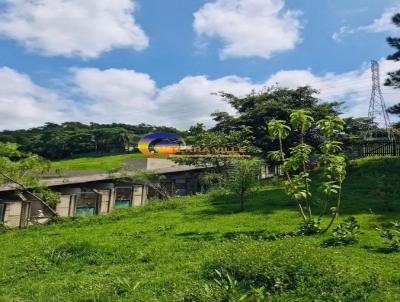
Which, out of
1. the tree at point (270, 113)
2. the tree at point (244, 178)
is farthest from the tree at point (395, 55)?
the tree at point (244, 178)

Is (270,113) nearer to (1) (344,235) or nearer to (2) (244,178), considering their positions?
(2) (244,178)

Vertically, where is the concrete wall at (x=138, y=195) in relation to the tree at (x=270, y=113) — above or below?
below

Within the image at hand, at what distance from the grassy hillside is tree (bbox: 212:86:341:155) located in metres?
14.8

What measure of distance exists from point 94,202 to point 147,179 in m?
3.84

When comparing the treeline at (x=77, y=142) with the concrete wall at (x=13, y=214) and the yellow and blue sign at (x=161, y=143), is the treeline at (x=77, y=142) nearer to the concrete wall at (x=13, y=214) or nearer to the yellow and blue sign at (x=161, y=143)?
the yellow and blue sign at (x=161, y=143)

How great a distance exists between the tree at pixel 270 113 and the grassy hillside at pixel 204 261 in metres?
14.8

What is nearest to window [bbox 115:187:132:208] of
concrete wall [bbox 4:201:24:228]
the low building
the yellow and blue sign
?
the low building

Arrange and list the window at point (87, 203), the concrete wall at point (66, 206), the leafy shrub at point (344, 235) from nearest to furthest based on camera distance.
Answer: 1. the leafy shrub at point (344, 235)
2. the concrete wall at point (66, 206)
3. the window at point (87, 203)

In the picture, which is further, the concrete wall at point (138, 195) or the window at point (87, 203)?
the concrete wall at point (138, 195)

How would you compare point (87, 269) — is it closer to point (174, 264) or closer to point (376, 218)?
point (174, 264)

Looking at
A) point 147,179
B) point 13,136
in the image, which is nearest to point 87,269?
point 147,179

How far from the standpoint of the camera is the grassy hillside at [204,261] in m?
6.24

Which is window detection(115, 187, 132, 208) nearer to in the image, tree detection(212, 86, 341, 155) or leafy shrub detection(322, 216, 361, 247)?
tree detection(212, 86, 341, 155)

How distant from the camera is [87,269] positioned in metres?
8.80
